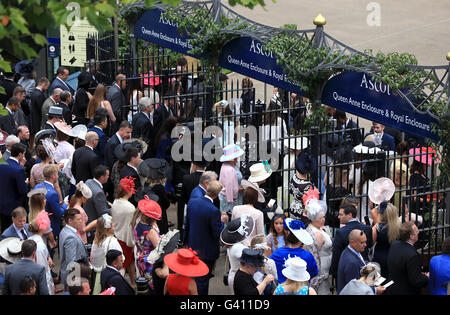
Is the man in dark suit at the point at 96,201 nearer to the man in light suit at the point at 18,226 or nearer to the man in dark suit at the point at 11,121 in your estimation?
the man in light suit at the point at 18,226

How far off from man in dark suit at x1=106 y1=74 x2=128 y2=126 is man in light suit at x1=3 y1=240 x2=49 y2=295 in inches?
256

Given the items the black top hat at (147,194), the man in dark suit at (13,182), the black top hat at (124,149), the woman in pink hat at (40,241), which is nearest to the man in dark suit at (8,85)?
the black top hat at (124,149)

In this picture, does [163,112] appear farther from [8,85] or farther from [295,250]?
[295,250]

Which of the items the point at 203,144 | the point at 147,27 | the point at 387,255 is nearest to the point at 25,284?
the point at 387,255

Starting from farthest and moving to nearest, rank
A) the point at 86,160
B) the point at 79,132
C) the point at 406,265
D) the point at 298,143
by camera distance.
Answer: the point at 79,132, the point at 298,143, the point at 86,160, the point at 406,265

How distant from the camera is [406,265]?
8.95m

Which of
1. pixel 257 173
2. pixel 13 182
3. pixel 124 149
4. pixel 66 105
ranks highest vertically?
pixel 66 105

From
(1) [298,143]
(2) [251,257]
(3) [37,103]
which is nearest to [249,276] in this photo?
(2) [251,257]

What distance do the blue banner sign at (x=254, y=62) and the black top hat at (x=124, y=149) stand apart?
258 cm

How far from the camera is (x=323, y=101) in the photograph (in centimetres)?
1245

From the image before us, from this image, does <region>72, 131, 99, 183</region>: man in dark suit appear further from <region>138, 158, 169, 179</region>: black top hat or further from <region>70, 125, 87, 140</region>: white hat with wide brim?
<region>138, 158, 169, 179</region>: black top hat

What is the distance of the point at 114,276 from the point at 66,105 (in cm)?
658

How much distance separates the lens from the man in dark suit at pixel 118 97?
1492 centimetres

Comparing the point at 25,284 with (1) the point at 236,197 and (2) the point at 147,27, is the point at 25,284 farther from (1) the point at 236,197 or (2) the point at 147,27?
(2) the point at 147,27
